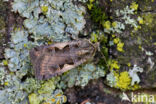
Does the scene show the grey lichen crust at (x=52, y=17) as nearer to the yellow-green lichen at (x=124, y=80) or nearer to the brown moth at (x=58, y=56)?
the brown moth at (x=58, y=56)

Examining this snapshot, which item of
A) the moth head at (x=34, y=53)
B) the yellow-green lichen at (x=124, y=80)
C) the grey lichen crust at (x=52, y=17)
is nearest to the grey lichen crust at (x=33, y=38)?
the grey lichen crust at (x=52, y=17)

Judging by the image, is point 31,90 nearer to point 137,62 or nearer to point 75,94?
point 75,94

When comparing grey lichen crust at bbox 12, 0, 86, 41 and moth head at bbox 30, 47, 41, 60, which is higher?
grey lichen crust at bbox 12, 0, 86, 41

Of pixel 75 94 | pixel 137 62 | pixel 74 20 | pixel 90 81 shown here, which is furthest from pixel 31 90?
pixel 137 62

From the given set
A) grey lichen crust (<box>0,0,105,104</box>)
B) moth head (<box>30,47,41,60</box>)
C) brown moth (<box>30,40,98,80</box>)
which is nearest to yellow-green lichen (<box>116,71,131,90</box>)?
brown moth (<box>30,40,98,80</box>)

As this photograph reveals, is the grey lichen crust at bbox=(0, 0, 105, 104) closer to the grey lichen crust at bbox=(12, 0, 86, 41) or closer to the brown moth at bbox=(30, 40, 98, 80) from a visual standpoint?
the grey lichen crust at bbox=(12, 0, 86, 41)

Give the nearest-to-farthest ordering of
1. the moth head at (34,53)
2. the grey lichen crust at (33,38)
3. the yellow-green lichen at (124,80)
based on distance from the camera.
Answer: the moth head at (34,53)
the grey lichen crust at (33,38)
the yellow-green lichen at (124,80)

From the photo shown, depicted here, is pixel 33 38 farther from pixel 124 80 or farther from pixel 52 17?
pixel 124 80
